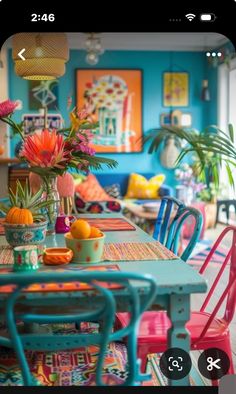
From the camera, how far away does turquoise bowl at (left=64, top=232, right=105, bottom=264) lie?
1018 mm

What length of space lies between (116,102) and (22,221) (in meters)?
4.22

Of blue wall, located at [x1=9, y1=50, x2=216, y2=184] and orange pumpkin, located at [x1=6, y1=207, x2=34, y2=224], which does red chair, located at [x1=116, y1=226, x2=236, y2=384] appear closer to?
orange pumpkin, located at [x1=6, y1=207, x2=34, y2=224]

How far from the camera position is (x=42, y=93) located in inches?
197

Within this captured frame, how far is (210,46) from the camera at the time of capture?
83 cm

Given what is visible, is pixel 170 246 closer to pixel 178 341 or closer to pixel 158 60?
pixel 178 341

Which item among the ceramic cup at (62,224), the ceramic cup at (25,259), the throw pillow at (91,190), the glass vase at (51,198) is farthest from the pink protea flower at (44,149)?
the throw pillow at (91,190)

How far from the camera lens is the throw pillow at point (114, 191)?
4.60m

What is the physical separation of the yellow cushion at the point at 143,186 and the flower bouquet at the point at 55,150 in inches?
128

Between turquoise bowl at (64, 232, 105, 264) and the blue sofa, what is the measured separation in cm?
337

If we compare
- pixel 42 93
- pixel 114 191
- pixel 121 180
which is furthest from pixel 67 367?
pixel 42 93

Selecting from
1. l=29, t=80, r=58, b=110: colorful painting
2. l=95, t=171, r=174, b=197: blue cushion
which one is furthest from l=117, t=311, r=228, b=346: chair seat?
l=29, t=80, r=58, b=110: colorful painting
